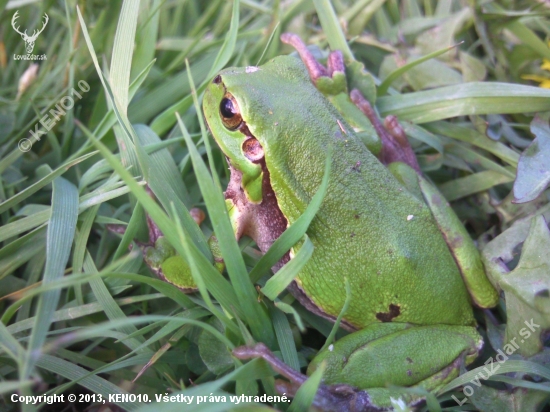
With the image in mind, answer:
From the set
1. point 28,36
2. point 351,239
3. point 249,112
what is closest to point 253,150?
point 249,112

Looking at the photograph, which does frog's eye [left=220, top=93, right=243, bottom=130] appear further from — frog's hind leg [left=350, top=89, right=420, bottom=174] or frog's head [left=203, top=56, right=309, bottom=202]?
frog's hind leg [left=350, top=89, right=420, bottom=174]

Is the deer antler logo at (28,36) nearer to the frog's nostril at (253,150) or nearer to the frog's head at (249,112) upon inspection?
the frog's head at (249,112)

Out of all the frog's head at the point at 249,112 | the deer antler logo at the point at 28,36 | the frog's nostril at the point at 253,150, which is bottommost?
the frog's nostril at the point at 253,150

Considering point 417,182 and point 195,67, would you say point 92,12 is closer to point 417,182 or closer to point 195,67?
point 195,67

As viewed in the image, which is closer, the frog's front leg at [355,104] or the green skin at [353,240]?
the green skin at [353,240]

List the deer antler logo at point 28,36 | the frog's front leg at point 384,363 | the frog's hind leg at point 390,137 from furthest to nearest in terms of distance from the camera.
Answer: the deer antler logo at point 28,36 < the frog's hind leg at point 390,137 < the frog's front leg at point 384,363

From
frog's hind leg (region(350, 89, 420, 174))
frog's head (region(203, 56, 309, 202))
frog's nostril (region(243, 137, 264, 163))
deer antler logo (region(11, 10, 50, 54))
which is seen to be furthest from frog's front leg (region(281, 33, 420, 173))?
deer antler logo (region(11, 10, 50, 54))

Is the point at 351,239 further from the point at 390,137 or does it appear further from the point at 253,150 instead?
the point at 390,137

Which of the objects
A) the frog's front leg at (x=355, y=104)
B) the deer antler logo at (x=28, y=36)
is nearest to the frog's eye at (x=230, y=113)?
the frog's front leg at (x=355, y=104)
